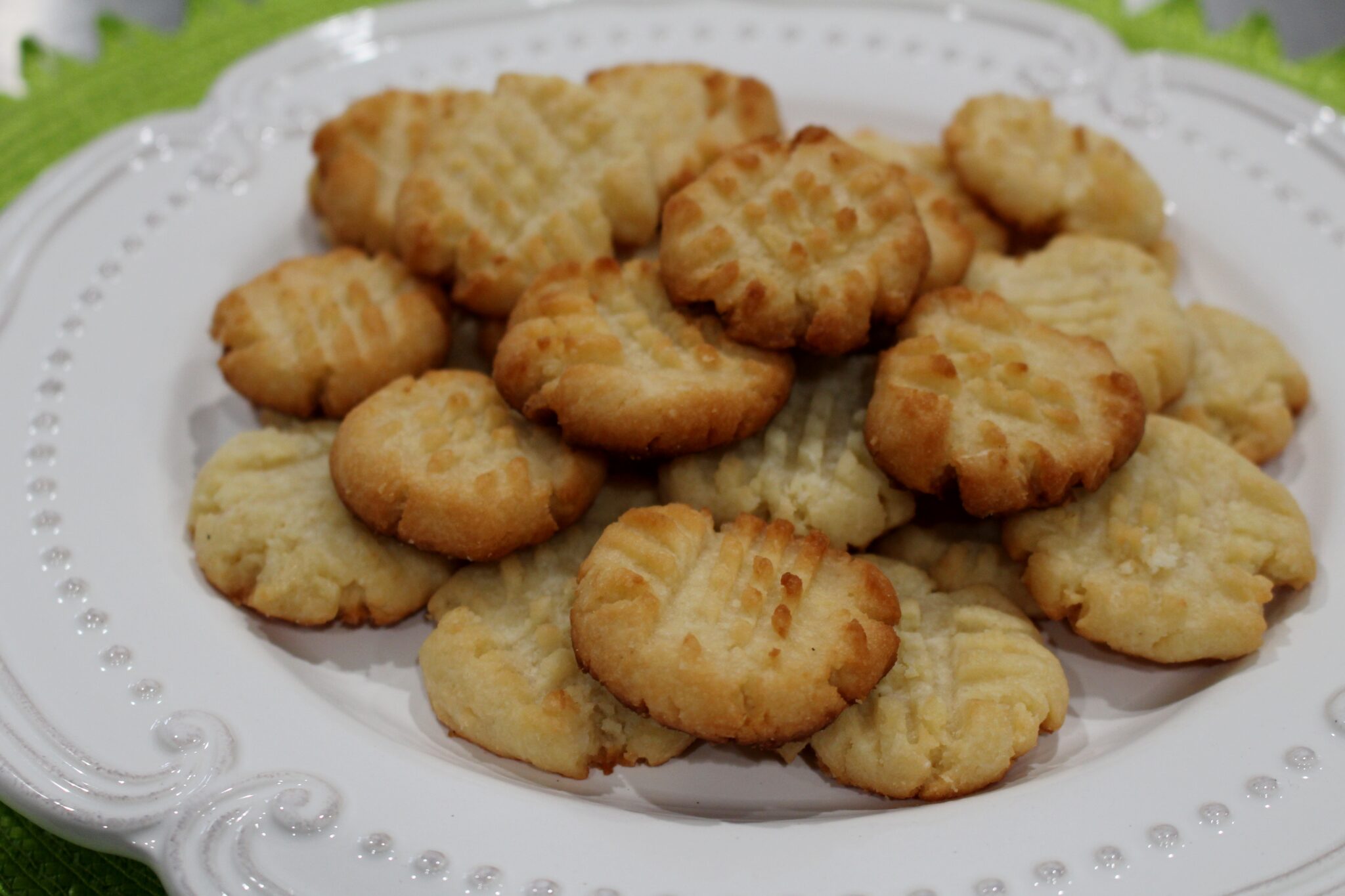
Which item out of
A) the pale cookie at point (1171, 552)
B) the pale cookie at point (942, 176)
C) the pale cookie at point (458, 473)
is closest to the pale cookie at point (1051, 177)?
the pale cookie at point (942, 176)

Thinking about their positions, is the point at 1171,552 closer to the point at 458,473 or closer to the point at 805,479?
the point at 805,479

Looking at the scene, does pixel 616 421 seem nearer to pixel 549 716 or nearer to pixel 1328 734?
pixel 549 716

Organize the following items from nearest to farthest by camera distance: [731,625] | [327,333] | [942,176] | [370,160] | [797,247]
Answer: [731,625]
[797,247]
[327,333]
[370,160]
[942,176]

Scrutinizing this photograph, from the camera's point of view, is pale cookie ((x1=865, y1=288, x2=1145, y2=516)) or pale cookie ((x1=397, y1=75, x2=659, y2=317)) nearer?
pale cookie ((x1=865, y1=288, x2=1145, y2=516))

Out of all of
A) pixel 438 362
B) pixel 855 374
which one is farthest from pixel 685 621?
pixel 438 362

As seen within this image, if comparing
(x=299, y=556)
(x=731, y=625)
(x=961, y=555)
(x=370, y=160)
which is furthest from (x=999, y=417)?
(x=370, y=160)

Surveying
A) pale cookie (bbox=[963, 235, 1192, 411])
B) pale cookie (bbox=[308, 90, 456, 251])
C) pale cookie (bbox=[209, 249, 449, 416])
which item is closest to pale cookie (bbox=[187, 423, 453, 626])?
pale cookie (bbox=[209, 249, 449, 416])

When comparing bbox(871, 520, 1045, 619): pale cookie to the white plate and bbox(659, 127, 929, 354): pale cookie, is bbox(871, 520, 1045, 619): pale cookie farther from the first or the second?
bbox(659, 127, 929, 354): pale cookie

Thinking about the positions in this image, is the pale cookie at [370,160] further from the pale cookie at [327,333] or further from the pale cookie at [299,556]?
the pale cookie at [299,556]
